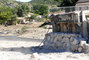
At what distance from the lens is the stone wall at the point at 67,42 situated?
1681cm

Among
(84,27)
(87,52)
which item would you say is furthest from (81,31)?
(87,52)

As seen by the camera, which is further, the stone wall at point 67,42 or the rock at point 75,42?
the rock at point 75,42

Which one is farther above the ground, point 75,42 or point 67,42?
point 75,42

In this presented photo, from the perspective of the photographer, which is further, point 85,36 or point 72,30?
point 72,30

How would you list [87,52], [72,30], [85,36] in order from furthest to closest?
[72,30], [85,36], [87,52]

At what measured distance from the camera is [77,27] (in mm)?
19109

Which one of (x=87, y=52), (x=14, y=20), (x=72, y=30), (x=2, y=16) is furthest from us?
(x=14, y=20)

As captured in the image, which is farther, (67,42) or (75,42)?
(67,42)

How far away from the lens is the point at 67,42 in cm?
1894

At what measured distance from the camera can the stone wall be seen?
16.8 meters

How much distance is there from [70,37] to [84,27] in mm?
1604

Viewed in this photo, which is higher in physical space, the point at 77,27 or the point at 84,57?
the point at 77,27

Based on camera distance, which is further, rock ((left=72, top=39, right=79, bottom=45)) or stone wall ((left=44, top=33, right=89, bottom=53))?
rock ((left=72, top=39, right=79, bottom=45))

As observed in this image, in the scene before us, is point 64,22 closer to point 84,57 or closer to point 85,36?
point 85,36
